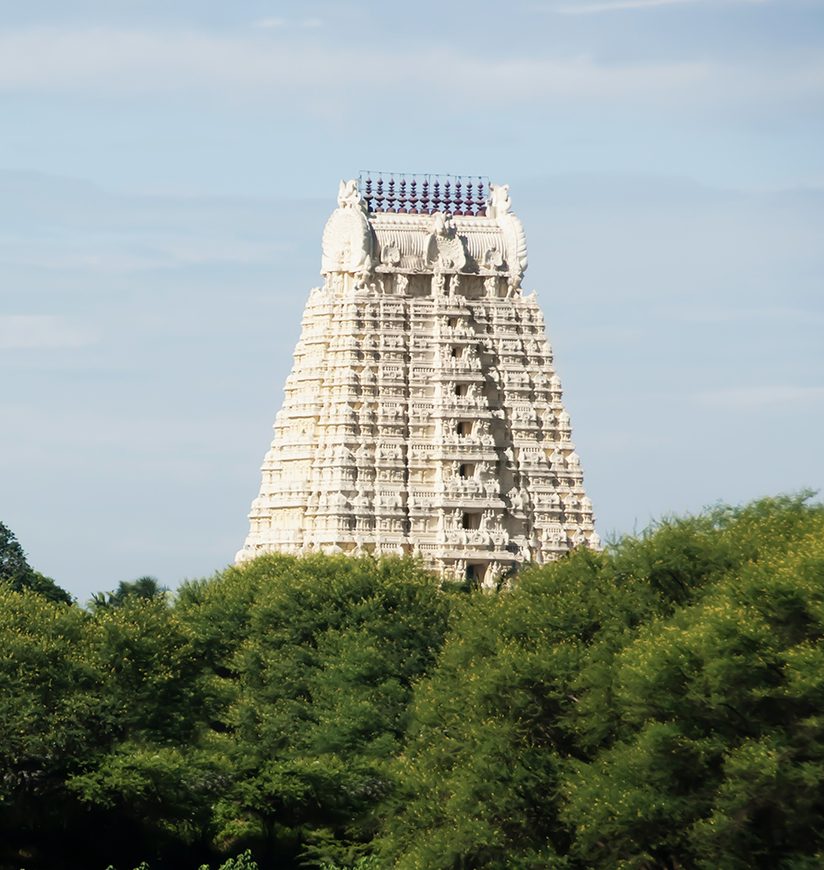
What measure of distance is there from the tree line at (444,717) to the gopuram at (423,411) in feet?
90.6

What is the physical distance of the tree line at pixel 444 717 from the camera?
92.4 m

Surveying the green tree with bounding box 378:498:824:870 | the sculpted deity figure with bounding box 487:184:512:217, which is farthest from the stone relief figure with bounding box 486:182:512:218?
the green tree with bounding box 378:498:824:870

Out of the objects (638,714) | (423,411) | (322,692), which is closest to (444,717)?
(638,714)

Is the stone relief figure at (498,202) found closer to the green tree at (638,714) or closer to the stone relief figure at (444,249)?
the stone relief figure at (444,249)

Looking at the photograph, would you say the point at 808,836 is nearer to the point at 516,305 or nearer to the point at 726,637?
the point at 726,637

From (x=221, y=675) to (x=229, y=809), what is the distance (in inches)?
732


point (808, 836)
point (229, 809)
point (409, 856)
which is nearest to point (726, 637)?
point (808, 836)

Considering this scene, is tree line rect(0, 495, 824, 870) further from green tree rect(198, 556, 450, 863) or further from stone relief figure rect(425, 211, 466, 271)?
stone relief figure rect(425, 211, 466, 271)

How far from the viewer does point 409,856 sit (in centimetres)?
10081

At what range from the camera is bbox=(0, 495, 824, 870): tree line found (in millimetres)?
92375

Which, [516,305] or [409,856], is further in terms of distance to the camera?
[516,305]

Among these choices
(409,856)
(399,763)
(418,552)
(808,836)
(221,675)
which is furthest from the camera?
(418,552)

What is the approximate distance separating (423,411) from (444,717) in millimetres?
60436

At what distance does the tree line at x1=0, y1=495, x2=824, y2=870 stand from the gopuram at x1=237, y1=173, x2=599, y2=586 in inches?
1088
